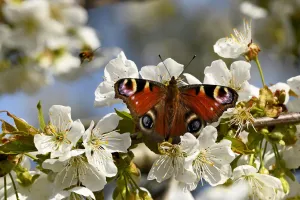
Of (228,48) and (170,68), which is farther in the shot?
(228,48)

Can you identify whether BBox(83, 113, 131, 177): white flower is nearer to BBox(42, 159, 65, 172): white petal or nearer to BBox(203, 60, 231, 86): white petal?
BBox(42, 159, 65, 172): white petal

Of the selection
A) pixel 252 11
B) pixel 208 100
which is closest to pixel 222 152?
pixel 208 100

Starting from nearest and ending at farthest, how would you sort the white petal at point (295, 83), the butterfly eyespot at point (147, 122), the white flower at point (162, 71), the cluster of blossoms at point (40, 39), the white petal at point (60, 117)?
1. the butterfly eyespot at point (147, 122)
2. the white petal at point (60, 117)
3. the white flower at point (162, 71)
4. the white petal at point (295, 83)
5. the cluster of blossoms at point (40, 39)

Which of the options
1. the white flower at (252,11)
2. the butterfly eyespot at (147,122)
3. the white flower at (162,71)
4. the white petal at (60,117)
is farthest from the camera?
the white flower at (252,11)

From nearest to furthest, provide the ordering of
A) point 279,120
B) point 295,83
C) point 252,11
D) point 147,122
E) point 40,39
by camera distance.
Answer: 1. point 147,122
2. point 279,120
3. point 295,83
4. point 40,39
5. point 252,11

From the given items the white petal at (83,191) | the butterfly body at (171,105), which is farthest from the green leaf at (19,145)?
the butterfly body at (171,105)

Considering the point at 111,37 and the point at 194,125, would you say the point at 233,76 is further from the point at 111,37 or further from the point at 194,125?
the point at 111,37

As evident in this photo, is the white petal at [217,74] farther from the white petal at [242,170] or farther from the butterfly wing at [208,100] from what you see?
the white petal at [242,170]

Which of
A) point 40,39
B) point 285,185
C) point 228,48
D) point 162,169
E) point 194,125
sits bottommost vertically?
point 285,185
